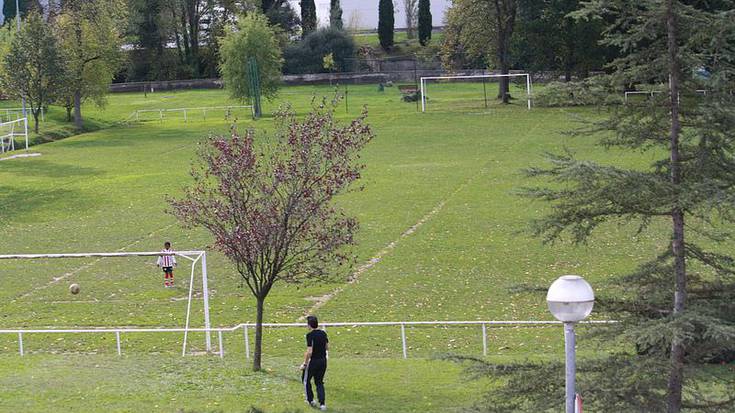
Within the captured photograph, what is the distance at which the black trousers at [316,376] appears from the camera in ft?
49.5

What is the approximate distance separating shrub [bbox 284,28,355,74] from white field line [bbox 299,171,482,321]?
5702 cm

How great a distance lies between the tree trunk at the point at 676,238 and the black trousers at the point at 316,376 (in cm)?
585

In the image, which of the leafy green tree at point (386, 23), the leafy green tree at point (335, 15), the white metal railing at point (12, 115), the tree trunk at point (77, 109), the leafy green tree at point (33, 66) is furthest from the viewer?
the leafy green tree at point (335, 15)

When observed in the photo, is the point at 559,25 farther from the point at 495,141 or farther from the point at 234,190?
the point at 234,190

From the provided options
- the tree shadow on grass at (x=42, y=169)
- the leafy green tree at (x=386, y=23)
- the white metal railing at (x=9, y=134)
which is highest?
the leafy green tree at (x=386, y=23)

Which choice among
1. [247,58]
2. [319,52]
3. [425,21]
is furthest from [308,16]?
[247,58]

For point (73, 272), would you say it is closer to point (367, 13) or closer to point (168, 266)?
point (168, 266)

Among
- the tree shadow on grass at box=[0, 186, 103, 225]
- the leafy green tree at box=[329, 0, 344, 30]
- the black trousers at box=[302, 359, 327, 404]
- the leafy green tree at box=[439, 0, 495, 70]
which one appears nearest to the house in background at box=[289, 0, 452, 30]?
the leafy green tree at box=[329, 0, 344, 30]

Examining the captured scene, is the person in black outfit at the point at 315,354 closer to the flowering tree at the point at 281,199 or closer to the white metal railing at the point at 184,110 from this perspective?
the flowering tree at the point at 281,199

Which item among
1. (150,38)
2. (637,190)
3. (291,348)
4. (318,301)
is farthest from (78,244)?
(150,38)

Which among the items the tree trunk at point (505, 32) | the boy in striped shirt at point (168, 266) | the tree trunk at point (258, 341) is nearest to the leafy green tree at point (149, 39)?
the tree trunk at point (505, 32)

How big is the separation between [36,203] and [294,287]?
701 inches

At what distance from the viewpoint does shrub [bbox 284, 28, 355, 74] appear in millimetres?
95812

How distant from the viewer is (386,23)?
104750 mm
